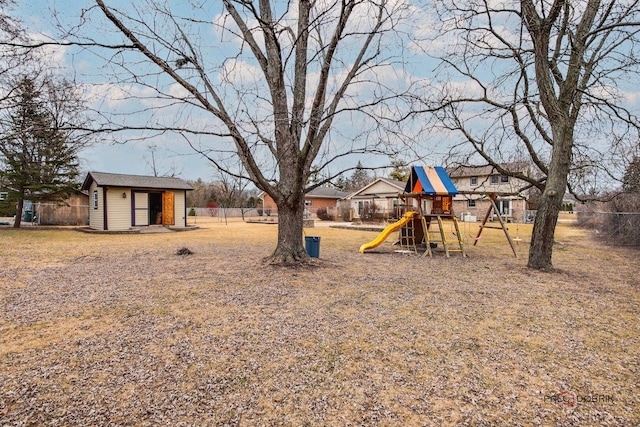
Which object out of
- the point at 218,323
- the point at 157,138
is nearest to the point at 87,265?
the point at 157,138

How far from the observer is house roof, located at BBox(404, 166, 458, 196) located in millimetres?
10312

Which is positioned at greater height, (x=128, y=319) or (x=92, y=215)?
(x=92, y=215)

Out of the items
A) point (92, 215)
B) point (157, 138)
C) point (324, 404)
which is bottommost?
point (324, 404)

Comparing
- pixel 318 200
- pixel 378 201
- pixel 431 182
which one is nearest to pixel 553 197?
pixel 431 182

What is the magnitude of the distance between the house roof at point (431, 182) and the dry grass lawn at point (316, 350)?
4.21 meters

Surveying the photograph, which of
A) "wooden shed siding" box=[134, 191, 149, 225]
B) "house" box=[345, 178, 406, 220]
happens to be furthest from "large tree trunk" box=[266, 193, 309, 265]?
"house" box=[345, 178, 406, 220]

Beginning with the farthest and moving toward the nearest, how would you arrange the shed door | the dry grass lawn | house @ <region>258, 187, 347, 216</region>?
1. house @ <region>258, 187, 347, 216</region>
2. the shed door
3. the dry grass lawn

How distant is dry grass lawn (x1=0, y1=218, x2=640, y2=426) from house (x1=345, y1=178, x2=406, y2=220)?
1878cm

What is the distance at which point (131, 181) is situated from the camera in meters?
18.0

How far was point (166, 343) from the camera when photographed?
3.35 metres

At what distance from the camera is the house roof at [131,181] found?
16953mm

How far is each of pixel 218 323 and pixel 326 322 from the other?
4.27ft

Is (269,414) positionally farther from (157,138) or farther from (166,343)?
(157,138)

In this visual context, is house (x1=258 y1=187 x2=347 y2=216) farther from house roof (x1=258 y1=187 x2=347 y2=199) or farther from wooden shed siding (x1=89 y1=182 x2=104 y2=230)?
wooden shed siding (x1=89 y1=182 x2=104 y2=230)
